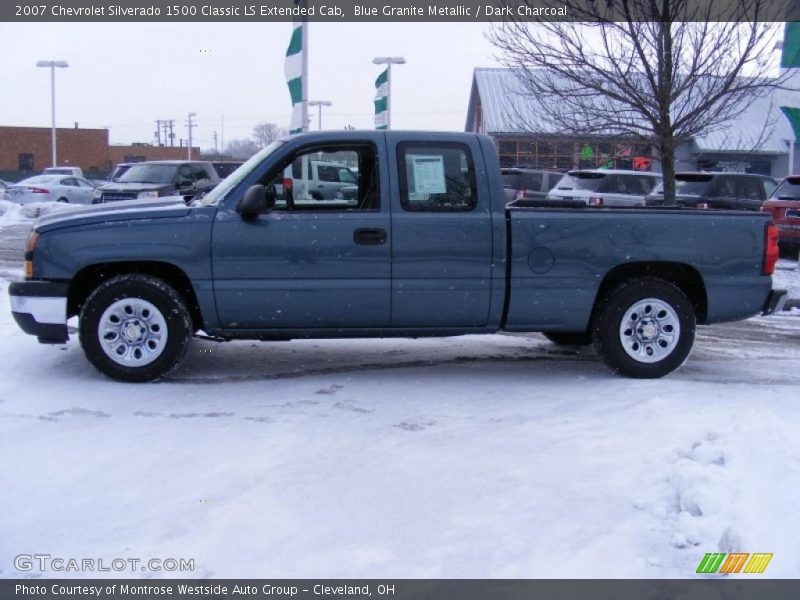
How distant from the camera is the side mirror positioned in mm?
6195

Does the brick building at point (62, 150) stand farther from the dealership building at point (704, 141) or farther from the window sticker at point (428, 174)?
the window sticker at point (428, 174)

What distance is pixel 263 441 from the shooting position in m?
5.08

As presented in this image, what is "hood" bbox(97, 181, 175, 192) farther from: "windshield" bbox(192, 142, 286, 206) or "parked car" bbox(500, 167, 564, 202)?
"windshield" bbox(192, 142, 286, 206)

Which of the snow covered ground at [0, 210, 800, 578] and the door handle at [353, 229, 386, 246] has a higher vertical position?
the door handle at [353, 229, 386, 246]

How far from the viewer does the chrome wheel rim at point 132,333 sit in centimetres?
631

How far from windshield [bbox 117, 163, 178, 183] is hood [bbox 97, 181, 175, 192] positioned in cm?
22

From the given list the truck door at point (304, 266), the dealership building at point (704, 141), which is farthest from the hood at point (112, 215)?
the dealership building at point (704, 141)

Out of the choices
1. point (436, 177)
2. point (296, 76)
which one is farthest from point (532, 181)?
point (436, 177)

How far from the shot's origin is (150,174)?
62.4 ft

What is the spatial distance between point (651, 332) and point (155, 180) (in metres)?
14.3

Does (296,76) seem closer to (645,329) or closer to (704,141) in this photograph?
(645,329)
